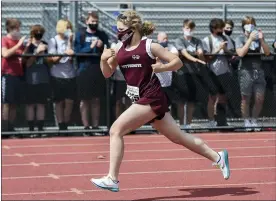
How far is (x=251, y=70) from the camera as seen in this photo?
1734 cm

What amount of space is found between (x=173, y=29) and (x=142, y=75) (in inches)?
426

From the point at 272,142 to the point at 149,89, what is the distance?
6320 mm

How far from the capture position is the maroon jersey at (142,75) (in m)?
9.84

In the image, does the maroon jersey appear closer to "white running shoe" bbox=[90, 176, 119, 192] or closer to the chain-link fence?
"white running shoe" bbox=[90, 176, 119, 192]

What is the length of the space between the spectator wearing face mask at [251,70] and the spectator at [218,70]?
286 mm

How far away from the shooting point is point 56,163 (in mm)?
13273

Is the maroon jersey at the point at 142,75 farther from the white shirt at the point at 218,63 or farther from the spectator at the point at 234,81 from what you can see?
the spectator at the point at 234,81

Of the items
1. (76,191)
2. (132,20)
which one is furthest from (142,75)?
(76,191)

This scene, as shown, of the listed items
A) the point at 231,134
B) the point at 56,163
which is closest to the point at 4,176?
the point at 56,163

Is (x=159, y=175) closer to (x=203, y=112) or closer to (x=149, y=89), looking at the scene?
(x=149, y=89)

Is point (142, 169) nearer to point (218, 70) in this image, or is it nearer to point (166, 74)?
point (166, 74)

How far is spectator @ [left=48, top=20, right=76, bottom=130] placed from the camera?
1667 centimetres

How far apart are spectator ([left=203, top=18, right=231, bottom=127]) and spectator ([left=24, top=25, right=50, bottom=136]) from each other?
3.13 m

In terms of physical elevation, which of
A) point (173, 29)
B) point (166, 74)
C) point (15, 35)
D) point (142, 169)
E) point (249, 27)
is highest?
point (249, 27)
